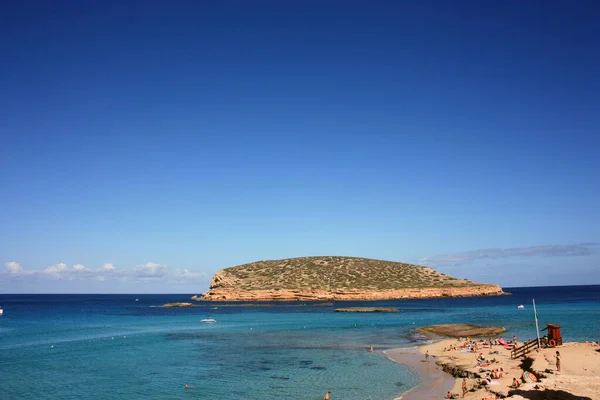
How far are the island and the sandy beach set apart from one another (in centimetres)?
9320

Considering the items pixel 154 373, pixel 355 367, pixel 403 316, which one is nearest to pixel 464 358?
pixel 355 367

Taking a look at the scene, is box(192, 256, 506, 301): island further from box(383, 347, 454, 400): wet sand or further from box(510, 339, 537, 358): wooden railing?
box(510, 339, 537, 358): wooden railing

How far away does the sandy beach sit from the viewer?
24969mm

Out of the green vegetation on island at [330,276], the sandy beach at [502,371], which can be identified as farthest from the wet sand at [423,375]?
the green vegetation on island at [330,276]

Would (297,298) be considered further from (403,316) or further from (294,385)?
(294,385)

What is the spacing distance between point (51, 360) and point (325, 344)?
2923 cm

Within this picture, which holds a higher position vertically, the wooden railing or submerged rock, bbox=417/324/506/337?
the wooden railing

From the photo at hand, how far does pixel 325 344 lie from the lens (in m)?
52.8

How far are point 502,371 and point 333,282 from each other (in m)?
114

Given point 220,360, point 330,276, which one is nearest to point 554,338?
point 220,360

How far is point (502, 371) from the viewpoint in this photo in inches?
1296

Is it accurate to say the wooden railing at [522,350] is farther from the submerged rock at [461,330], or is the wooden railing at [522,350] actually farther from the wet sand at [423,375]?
the submerged rock at [461,330]

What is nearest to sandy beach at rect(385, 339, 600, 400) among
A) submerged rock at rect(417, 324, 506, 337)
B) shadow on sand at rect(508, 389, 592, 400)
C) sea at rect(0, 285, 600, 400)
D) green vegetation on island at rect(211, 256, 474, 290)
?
shadow on sand at rect(508, 389, 592, 400)

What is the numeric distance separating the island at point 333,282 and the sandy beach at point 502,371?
93.2 m
